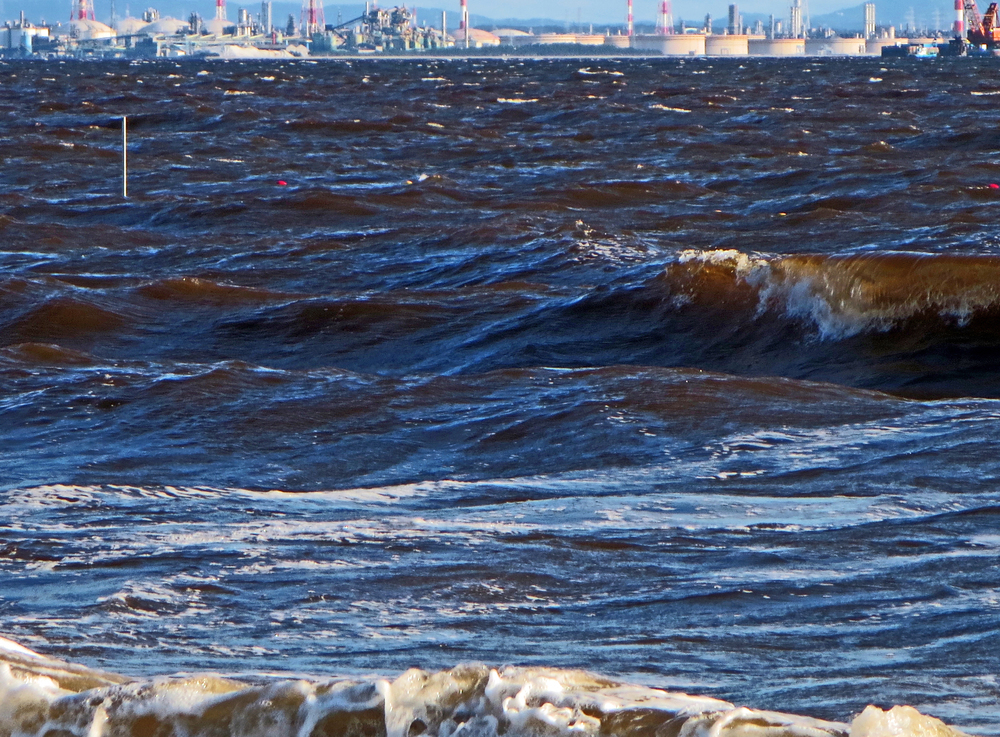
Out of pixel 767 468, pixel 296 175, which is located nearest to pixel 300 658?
pixel 767 468

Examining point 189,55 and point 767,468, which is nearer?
point 767,468

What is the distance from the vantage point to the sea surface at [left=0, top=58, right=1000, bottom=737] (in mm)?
3264

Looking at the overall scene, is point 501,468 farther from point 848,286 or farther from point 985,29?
point 985,29

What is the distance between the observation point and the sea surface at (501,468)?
326 centimetres

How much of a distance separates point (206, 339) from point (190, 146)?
19082 millimetres

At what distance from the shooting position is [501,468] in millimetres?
6180

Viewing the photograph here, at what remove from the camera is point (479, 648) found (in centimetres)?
367

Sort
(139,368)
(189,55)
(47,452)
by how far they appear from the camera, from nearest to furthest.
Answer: (47,452) → (139,368) → (189,55)

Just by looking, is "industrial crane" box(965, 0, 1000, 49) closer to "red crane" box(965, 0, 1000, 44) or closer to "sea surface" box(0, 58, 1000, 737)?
"red crane" box(965, 0, 1000, 44)

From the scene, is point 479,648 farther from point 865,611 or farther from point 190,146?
point 190,146

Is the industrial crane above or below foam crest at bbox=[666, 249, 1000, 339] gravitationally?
above

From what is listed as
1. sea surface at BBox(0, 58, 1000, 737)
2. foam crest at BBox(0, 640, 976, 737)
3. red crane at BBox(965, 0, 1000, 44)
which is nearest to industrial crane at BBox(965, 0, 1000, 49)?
red crane at BBox(965, 0, 1000, 44)

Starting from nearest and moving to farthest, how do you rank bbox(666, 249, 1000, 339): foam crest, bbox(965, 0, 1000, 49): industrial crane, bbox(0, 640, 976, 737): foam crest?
bbox(0, 640, 976, 737): foam crest, bbox(666, 249, 1000, 339): foam crest, bbox(965, 0, 1000, 49): industrial crane

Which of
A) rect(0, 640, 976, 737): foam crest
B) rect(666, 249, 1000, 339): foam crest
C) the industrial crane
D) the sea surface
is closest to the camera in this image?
rect(0, 640, 976, 737): foam crest
